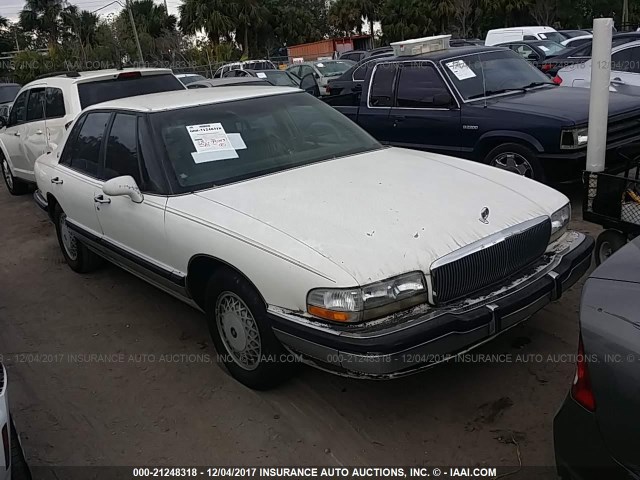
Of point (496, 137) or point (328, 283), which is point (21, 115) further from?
point (328, 283)

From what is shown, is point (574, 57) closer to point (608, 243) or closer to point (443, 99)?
point (443, 99)

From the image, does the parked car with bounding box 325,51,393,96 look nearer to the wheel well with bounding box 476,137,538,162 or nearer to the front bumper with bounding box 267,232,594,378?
the wheel well with bounding box 476,137,538,162

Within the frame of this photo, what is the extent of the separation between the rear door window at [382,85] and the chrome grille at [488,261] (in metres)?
4.36

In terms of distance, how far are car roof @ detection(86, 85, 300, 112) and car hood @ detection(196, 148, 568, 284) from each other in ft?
2.80

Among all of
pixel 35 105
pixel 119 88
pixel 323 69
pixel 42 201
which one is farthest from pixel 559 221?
pixel 323 69

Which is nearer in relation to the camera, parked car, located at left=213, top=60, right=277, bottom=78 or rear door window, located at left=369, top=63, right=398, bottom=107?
rear door window, located at left=369, top=63, right=398, bottom=107

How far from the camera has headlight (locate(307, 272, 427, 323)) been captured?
2830 mm

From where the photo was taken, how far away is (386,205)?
333cm

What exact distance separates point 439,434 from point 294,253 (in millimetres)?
1174

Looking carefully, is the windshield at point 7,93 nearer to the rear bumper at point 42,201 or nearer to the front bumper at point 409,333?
the rear bumper at point 42,201

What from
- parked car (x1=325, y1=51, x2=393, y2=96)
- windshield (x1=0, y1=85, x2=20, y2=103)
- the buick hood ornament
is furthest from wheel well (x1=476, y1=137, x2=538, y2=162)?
windshield (x1=0, y1=85, x2=20, y2=103)

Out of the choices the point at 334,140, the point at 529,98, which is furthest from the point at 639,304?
the point at 529,98

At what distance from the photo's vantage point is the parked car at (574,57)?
36.4 feet

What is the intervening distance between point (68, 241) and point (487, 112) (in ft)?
14.4
